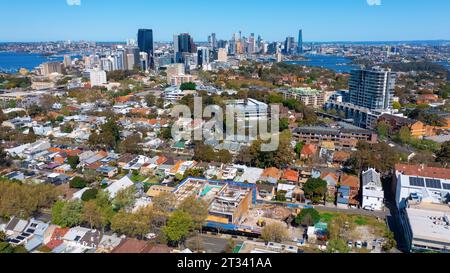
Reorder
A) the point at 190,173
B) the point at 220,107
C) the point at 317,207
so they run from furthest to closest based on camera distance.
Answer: the point at 220,107, the point at 190,173, the point at 317,207

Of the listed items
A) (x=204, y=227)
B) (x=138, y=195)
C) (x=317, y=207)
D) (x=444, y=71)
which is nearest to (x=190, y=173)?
(x=138, y=195)

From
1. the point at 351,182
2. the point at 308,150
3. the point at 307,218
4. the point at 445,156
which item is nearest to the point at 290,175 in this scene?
the point at 351,182

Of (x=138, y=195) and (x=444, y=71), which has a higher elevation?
(x=444, y=71)

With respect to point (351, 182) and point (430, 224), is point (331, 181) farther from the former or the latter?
point (430, 224)

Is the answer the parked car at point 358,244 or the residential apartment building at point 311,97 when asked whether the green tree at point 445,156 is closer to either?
the parked car at point 358,244

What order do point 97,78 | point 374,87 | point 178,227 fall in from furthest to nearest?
point 97,78 → point 374,87 → point 178,227

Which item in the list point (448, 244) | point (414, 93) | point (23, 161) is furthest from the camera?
point (414, 93)

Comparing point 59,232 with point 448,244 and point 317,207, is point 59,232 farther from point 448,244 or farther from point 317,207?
point 448,244
